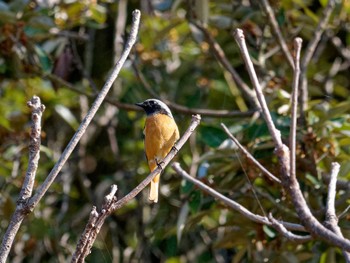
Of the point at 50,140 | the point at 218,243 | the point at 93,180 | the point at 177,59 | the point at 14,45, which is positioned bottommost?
the point at 93,180

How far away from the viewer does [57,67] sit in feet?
15.0

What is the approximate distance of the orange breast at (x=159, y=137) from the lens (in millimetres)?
Result: 3701

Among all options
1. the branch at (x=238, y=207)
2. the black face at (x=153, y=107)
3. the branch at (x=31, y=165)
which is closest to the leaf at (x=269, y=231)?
the black face at (x=153, y=107)

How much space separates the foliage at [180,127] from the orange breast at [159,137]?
211 mm

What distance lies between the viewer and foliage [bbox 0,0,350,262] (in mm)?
3801

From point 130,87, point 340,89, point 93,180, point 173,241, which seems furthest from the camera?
point 93,180

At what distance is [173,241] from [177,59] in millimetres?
1928

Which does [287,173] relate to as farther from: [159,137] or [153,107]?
[153,107]

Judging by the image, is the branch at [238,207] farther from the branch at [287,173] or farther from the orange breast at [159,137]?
the orange breast at [159,137]

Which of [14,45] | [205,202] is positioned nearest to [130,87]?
[14,45]

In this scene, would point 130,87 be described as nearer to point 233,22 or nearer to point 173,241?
point 233,22

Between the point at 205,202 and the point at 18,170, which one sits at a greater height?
the point at 205,202

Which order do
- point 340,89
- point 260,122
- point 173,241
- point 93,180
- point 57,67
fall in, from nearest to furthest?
A: point 260,122 → point 173,241 → point 57,67 → point 340,89 → point 93,180

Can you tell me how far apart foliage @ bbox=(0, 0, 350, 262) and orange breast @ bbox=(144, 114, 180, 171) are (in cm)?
21
